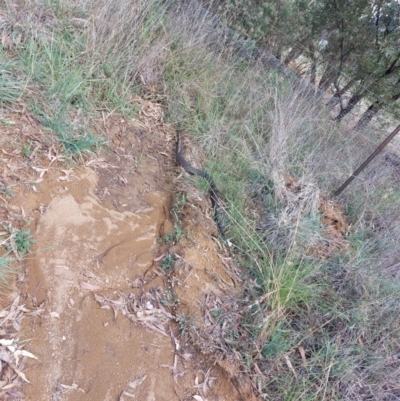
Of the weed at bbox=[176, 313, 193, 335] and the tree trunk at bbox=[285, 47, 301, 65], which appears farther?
the tree trunk at bbox=[285, 47, 301, 65]

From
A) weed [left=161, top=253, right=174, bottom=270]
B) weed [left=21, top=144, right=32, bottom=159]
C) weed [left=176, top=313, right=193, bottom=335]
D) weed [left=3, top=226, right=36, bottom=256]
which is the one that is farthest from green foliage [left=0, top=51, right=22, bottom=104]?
weed [left=176, top=313, right=193, bottom=335]

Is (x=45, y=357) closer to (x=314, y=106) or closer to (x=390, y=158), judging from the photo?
(x=314, y=106)

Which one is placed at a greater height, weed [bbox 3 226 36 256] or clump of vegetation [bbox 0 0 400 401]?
clump of vegetation [bbox 0 0 400 401]

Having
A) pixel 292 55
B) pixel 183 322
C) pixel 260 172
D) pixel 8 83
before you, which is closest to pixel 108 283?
pixel 183 322

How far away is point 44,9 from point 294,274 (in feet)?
11.1

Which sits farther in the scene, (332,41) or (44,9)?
(332,41)

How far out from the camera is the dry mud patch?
185 cm

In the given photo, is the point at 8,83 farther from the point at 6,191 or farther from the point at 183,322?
the point at 183,322

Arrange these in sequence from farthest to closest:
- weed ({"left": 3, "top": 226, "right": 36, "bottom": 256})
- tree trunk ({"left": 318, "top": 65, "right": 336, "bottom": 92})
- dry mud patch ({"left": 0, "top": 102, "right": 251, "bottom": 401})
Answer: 1. tree trunk ({"left": 318, "top": 65, "right": 336, "bottom": 92})
2. weed ({"left": 3, "top": 226, "right": 36, "bottom": 256})
3. dry mud patch ({"left": 0, "top": 102, "right": 251, "bottom": 401})

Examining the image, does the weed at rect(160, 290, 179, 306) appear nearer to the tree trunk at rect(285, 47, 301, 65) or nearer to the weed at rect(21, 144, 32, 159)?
the weed at rect(21, 144, 32, 159)

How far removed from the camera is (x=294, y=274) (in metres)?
2.61

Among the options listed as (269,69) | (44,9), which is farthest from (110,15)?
(269,69)

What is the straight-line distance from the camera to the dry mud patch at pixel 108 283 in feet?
6.06

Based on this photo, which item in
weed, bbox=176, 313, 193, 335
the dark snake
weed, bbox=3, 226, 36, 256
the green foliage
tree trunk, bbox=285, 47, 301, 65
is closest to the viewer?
weed, bbox=3, 226, 36, 256
